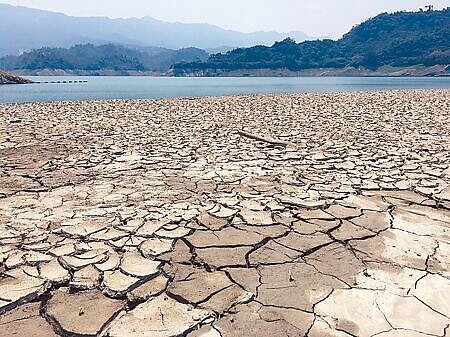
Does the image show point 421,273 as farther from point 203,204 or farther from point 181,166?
point 181,166

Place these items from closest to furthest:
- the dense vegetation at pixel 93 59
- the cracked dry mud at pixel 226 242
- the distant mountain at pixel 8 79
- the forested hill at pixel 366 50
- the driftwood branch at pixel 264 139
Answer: the cracked dry mud at pixel 226 242 < the driftwood branch at pixel 264 139 < the distant mountain at pixel 8 79 < the forested hill at pixel 366 50 < the dense vegetation at pixel 93 59

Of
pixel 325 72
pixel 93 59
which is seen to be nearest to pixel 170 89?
pixel 325 72

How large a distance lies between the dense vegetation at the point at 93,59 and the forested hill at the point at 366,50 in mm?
31174

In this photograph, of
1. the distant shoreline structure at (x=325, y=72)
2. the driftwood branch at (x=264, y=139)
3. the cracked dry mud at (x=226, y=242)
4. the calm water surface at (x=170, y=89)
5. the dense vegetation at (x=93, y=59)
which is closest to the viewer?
the cracked dry mud at (x=226, y=242)

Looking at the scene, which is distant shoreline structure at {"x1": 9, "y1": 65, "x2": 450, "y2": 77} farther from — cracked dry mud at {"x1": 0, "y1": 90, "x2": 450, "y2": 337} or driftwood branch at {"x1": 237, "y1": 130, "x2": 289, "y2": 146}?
cracked dry mud at {"x1": 0, "y1": 90, "x2": 450, "y2": 337}

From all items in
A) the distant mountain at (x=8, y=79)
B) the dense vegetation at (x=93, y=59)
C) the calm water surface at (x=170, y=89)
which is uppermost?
the dense vegetation at (x=93, y=59)

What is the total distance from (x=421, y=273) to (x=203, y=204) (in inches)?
82.1

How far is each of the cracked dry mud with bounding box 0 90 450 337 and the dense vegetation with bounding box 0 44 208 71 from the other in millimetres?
136299

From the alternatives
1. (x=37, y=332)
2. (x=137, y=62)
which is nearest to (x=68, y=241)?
Result: (x=37, y=332)

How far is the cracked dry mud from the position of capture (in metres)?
2.18

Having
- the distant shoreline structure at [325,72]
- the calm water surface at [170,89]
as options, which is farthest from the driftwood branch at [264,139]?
the distant shoreline structure at [325,72]

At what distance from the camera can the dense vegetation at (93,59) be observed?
12962 cm

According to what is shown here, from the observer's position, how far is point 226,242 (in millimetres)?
3125

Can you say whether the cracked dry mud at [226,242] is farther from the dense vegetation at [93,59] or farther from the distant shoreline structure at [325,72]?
the dense vegetation at [93,59]
